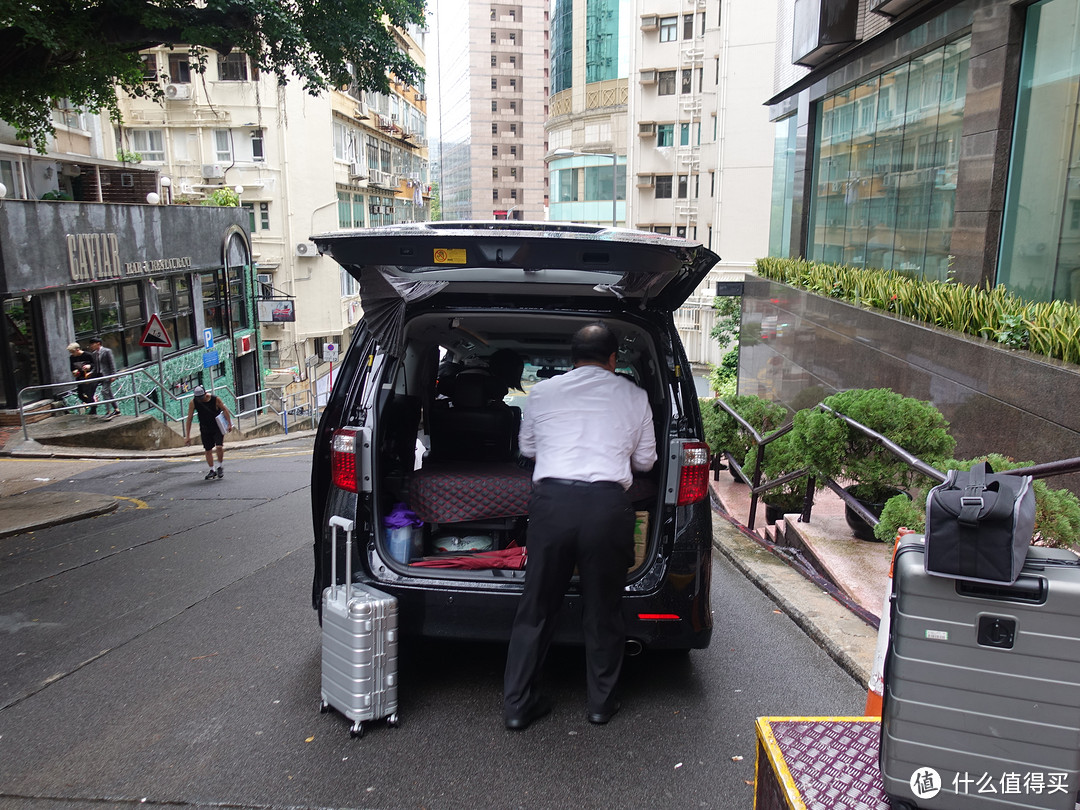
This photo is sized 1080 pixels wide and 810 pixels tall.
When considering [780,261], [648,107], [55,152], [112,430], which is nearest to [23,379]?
[112,430]

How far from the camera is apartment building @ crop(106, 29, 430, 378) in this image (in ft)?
112

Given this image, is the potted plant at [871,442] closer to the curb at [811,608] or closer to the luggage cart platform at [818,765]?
the curb at [811,608]

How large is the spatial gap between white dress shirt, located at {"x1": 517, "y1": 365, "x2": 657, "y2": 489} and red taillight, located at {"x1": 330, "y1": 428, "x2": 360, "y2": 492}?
0.77m

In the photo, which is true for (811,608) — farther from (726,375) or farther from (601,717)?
(726,375)

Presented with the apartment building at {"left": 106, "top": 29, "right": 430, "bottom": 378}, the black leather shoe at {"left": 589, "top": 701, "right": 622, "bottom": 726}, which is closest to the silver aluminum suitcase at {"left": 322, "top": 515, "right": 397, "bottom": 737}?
the black leather shoe at {"left": 589, "top": 701, "right": 622, "bottom": 726}

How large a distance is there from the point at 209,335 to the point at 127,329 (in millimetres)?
2576

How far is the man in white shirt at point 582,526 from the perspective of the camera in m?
3.59

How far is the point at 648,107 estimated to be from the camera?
46.8 metres

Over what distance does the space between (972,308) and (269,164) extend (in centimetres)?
3256

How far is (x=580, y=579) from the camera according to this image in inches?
145

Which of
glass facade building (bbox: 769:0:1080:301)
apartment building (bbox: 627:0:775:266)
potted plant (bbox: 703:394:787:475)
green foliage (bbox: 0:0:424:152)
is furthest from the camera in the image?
apartment building (bbox: 627:0:775:266)

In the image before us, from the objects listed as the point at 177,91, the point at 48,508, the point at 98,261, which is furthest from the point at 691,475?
the point at 177,91

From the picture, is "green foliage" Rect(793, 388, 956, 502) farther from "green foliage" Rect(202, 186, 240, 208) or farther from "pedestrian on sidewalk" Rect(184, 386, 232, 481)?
"green foliage" Rect(202, 186, 240, 208)

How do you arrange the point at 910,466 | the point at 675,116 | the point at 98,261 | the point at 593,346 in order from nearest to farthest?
the point at 593,346 < the point at 910,466 < the point at 98,261 < the point at 675,116
